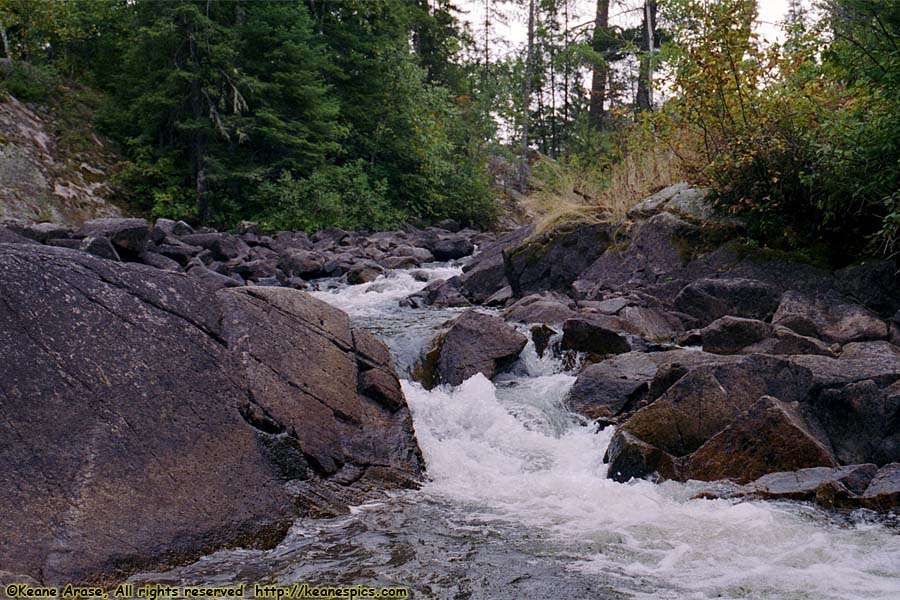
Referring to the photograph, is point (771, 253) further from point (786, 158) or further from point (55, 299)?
point (55, 299)

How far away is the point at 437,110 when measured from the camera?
93.2ft

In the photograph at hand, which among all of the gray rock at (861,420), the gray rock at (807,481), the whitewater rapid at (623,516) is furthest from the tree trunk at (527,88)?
the gray rock at (807,481)

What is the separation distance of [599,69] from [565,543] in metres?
27.8

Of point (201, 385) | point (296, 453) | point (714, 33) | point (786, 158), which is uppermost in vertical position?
point (714, 33)

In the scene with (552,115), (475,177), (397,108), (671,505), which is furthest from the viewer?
(552,115)

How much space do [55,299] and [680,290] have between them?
315 inches

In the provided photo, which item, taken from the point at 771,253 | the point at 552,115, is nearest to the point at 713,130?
the point at 771,253

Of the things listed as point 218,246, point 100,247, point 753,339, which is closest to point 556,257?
point 753,339

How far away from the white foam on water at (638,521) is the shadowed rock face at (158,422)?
719mm

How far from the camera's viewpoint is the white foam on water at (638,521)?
414 centimetres

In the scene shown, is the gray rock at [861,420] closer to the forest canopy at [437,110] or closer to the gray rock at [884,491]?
the gray rock at [884,491]

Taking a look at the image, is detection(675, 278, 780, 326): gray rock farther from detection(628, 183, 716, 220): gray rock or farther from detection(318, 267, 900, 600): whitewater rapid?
detection(318, 267, 900, 600): whitewater rapid

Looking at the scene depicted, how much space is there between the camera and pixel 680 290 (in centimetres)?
1053

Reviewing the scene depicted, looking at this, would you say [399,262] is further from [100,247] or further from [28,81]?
[28,81]
